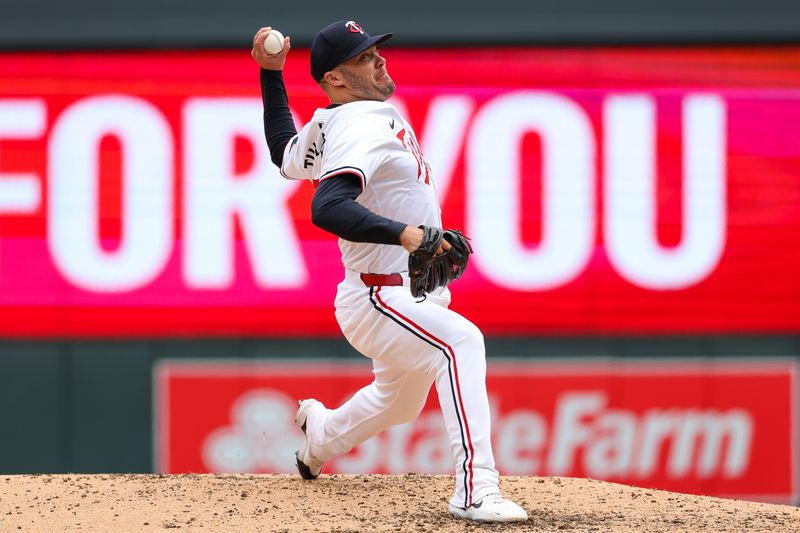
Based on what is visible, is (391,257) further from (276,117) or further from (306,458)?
(306,458)

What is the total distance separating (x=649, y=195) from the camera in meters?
7.12

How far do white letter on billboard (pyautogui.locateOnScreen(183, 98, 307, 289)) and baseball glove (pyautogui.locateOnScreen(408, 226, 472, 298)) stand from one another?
3286 millimetres

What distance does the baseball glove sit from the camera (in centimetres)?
366

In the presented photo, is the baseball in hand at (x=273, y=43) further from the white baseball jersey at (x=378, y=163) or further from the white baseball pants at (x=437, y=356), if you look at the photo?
the white baseball pants at (x=437, y=356)

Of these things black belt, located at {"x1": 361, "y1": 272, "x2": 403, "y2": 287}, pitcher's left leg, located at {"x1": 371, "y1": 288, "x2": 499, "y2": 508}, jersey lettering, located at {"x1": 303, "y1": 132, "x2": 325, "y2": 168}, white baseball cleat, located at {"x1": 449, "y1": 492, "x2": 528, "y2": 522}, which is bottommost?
white baseball cleat, located at {"x1": 449, "y1": 492, "x2": 528, "y2": 522}

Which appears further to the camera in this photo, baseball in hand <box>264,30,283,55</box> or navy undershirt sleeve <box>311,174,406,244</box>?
baseball in hand <box>264,30,283,55</box>

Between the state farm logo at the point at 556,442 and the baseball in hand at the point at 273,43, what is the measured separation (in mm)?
3038

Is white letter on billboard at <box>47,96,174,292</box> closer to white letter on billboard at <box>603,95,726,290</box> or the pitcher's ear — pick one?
white letter on billboard at <box>603,95,726,290</box>

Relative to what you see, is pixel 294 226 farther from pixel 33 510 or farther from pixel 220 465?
pixel 33 510

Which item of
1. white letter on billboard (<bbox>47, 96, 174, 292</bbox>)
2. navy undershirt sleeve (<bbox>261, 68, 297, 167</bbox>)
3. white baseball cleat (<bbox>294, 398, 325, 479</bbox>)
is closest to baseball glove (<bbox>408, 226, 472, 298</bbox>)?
navy undershirt sleeve (<bbox>261, 68, 297, 167</bbox>)

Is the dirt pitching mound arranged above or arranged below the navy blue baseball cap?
below

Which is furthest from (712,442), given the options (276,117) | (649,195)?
(276,117)

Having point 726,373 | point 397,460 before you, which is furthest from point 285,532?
point 726,373

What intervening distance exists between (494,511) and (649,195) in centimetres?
367
